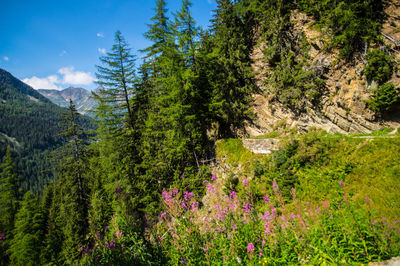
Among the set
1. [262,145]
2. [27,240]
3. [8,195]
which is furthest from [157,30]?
[8,195]

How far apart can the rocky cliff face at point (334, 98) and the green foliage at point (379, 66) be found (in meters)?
A: 0.33

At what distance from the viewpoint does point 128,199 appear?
14250 millimetres

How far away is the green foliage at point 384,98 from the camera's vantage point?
10.1 metres

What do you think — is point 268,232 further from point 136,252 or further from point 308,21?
point 308,21

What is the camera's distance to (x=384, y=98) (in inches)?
409

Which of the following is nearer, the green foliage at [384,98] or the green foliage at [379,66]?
the green foliage at [384,98]

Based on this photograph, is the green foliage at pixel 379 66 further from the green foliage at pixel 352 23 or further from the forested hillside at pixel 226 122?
the green foliage at pixel 352 23

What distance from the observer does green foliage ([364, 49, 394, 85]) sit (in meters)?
10.3

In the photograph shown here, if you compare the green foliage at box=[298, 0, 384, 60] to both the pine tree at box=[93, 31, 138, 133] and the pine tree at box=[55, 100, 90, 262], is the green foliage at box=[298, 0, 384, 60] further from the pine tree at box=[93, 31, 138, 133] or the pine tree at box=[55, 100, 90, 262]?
the pine tree at box=[55, 100, 90, 262]

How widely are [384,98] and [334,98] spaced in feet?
8.62

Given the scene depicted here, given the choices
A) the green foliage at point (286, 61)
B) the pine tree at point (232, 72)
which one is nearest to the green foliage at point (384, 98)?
the green foliage at point (286, 61)

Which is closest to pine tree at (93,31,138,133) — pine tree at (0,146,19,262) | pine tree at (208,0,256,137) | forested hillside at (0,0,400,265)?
forested hillside at (0,0,400,265)

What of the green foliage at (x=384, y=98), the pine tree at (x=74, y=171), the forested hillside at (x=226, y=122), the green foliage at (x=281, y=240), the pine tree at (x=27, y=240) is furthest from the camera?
the pine tree at (x=74, y=171)

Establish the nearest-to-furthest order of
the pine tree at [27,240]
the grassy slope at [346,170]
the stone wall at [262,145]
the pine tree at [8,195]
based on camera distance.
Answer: the grassy slope at [346,170] < the stone wall at [262,145] < the pine tree at [27,240] < the pine tree at [8,195]
